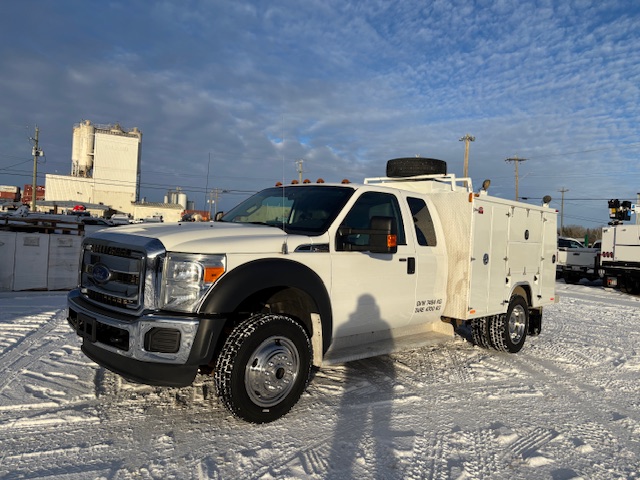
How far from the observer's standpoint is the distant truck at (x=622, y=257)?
1625 cm

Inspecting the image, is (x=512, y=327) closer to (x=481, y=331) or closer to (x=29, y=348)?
(x=481, y=331)

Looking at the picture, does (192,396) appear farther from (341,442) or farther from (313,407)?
(341,442)

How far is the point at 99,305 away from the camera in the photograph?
400cm

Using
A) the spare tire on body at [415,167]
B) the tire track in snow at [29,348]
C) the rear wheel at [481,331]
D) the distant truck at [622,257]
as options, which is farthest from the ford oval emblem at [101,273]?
the distant truck at [622,257]

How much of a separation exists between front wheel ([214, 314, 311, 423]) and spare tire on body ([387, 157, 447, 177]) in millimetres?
3461

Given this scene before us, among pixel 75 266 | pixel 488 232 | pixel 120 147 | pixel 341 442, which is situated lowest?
pixel 341 442

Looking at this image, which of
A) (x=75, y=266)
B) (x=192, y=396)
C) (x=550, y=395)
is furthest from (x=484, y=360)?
(x=75, y=266)

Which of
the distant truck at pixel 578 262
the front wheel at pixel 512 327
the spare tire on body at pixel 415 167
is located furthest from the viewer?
the distant truck at pixel 578 262

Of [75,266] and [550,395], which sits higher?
[75,266]

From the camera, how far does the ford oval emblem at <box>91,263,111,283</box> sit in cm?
390

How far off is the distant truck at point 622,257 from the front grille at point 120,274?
1698 centimetres

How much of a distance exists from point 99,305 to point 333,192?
2382 millimetres

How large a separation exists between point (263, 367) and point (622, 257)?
16561 mm

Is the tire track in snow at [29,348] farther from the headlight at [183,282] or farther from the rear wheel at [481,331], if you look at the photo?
the rear wheel at [481,331]
